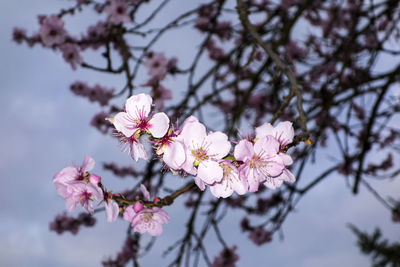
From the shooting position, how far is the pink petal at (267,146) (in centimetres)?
111

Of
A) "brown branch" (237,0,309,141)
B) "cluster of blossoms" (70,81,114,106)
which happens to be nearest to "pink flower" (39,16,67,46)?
"cluster of blossoms" (70,81,114,106)

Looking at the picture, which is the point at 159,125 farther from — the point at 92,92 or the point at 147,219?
the point at 92,92

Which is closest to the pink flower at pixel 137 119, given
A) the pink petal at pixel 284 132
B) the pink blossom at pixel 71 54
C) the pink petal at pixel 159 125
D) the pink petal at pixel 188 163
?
the pink petal at pixel 159 125

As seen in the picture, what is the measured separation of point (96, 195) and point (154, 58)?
2.68m

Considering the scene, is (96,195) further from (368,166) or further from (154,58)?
(368,166)

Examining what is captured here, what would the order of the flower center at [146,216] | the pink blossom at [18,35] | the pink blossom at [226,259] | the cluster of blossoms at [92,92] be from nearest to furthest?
the flower center at [146,216], the pink blossom at [226,259], the pink blossom at [18,35], the cluster of blossoms at [92,92]

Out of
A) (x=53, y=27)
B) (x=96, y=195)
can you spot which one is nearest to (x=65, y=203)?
(x=96, y=195)

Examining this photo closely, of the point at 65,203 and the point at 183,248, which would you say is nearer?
the point at 65,203

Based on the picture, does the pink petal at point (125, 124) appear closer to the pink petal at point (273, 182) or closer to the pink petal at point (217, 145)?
the pink petal at point (217, 145)

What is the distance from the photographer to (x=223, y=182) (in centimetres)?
115

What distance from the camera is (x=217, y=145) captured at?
110 centimetres

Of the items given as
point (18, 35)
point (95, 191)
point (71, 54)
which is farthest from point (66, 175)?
point (18, 35)

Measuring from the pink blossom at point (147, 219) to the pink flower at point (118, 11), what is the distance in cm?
190

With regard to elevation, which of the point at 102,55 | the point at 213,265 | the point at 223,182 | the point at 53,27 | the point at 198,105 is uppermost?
the point at 53,27
